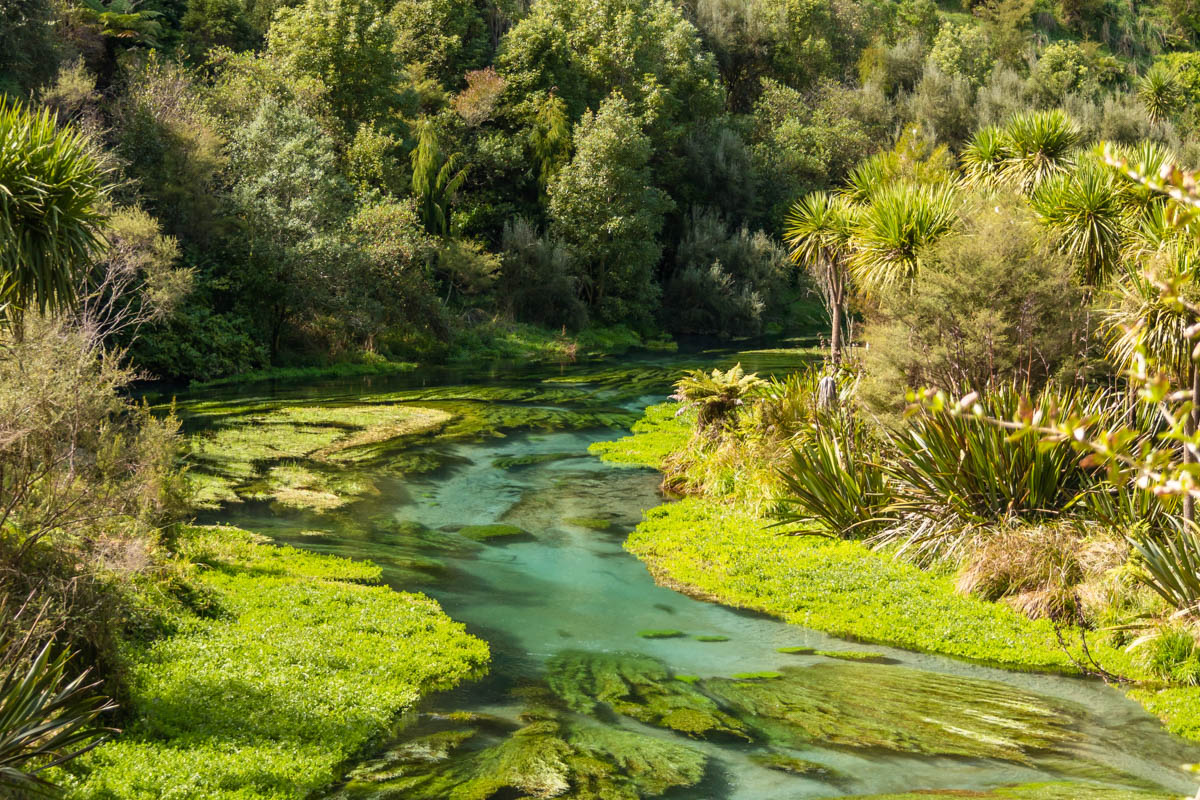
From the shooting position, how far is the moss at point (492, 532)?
17953 millimetres

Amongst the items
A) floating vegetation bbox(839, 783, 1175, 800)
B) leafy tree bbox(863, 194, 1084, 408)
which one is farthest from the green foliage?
floating vegetation bbox(839, 783, 1175, 800)

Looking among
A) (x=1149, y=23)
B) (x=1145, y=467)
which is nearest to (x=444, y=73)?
(x=1145, y=467)

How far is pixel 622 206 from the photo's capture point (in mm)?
51969

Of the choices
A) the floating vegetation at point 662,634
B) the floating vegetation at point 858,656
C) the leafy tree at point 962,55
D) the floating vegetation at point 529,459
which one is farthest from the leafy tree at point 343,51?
the floating vegetation at point 858,656

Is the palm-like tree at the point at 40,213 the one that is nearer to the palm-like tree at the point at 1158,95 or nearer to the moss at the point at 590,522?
the moss at the point at 590,522

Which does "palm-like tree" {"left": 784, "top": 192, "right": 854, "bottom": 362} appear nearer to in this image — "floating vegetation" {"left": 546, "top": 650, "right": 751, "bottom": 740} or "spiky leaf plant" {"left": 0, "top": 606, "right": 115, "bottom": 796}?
"floating vegetation" {"left": 546, "top": 650, "right": 751, "bottom": 740}

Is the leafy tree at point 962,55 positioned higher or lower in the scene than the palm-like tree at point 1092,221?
higher

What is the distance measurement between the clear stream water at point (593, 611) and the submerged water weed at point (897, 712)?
170 millimetres

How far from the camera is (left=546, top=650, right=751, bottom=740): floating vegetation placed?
10344 millimetres

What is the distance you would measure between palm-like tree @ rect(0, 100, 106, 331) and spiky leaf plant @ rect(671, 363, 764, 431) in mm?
11420

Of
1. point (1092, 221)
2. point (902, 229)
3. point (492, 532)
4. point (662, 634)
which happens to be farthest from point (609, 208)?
point (662, 634)

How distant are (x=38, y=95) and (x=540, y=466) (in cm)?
2311

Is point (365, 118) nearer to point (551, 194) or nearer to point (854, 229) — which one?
point (551, 194)

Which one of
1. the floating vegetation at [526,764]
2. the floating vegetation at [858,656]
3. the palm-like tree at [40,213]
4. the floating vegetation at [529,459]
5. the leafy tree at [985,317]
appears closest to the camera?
the floating vegetation at [526,764]
